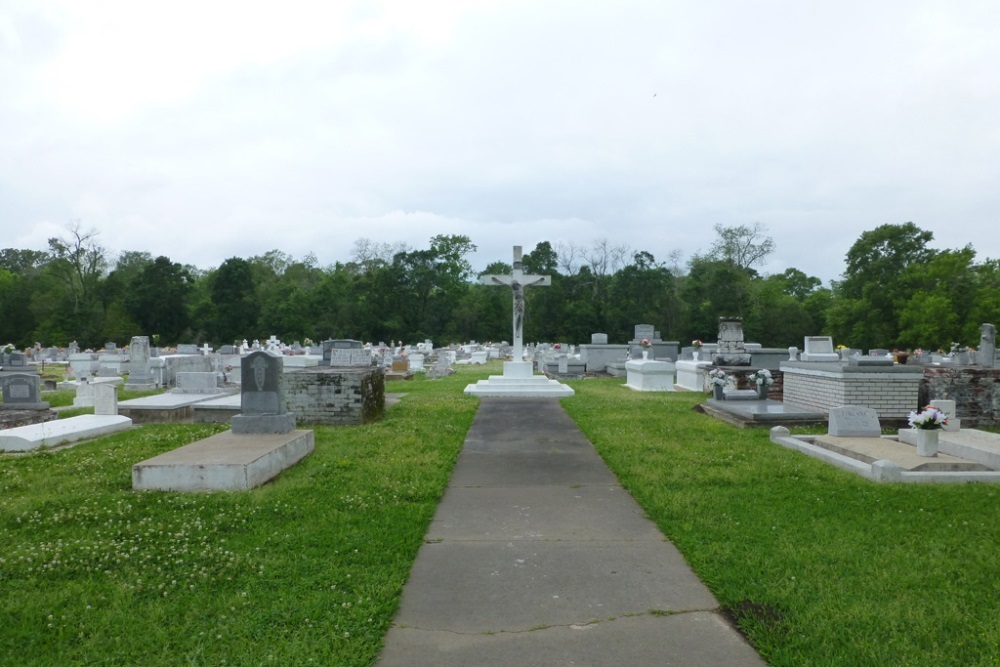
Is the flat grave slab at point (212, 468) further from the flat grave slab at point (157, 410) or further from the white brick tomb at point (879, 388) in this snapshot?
the white brick tomb at point (879, 388)

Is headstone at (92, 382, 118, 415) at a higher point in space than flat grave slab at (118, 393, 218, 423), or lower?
higher

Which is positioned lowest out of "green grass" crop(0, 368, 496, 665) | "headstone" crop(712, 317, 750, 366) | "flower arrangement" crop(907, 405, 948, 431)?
"green grass" crop(0, 368, 496, 665)

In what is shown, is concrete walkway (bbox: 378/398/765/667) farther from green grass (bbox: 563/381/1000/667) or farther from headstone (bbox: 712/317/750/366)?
headstone (bbox: 712/317/750/366)

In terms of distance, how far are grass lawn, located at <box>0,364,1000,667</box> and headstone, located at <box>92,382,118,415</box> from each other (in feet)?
9.82

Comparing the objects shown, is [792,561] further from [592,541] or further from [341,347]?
[341,347]

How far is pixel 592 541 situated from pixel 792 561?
142cm

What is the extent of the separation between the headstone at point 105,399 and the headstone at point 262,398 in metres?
3.95

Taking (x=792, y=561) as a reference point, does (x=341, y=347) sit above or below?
above

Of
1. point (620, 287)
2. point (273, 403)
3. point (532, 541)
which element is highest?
point (620, 287)

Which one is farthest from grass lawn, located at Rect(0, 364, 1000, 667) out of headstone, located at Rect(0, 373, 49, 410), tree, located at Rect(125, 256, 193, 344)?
tree, located at Rect(125, 256, 193, 344)

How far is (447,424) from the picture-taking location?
10.7 meters

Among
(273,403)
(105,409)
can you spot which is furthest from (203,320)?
(273,403)

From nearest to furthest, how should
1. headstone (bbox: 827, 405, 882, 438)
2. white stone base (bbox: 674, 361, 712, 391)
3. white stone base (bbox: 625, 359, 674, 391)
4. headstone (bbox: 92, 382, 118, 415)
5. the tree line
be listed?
1. headstone (bbox: 827, 405, 882, 438)
2. headstone (bbox: 92, 382, 118, 415)
3. white stone base (bbox: 674, 361, 712, 391)
4. white stone base (bbox: 625, 359, 674, 391)
5. the tree line

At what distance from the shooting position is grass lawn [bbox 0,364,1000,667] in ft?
10.5
